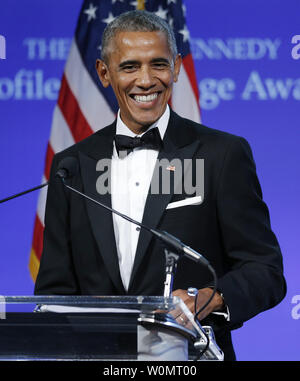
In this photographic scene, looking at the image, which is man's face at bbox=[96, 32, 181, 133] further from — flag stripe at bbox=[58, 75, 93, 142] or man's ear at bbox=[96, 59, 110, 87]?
flag stripe at bbox=[58, 75, 93, 142]

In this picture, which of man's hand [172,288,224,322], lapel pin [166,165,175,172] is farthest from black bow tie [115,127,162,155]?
man's hand [172,288,224,322]

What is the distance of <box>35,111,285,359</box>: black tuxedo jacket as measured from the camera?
239 cm

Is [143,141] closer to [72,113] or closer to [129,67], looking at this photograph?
[129,67]

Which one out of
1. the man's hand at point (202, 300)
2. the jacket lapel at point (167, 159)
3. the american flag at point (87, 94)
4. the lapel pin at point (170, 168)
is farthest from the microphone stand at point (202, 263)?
the american flag at point (87, 94)

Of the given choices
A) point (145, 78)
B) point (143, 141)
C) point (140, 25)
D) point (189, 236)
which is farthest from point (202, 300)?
point (140, 25)

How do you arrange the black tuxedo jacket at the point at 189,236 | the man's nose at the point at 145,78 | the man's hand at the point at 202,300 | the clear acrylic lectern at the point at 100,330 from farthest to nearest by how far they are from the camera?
the man's nose at the point at 145,78, the black tuxedo jacket at the point at 189,236, the man's hand at the point at 202,300, the clear acrylic lectern at the point at 100,330

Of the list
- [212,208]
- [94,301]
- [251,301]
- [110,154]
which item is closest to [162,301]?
[94,301]

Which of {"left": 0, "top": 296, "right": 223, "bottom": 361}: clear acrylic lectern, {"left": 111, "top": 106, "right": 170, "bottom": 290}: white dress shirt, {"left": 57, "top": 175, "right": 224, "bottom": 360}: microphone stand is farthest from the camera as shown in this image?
{"left": 111, "top": 106, "right": 170, "bottom": 290}: white dress shirt

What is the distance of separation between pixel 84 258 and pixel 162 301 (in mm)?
841

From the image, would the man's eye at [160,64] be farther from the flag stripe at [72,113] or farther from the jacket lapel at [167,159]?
the flag stripe at [72,113]

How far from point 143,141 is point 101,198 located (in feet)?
0.85

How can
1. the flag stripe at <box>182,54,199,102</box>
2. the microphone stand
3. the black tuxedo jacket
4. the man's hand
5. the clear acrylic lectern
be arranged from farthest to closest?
the flag stripe at <box>182,54,199,102</box>
the black tuxedo jacket
the man's hand
the microphone stand
the clear acrylic lectern

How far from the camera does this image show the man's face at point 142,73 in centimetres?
259

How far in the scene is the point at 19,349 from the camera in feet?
5.63
